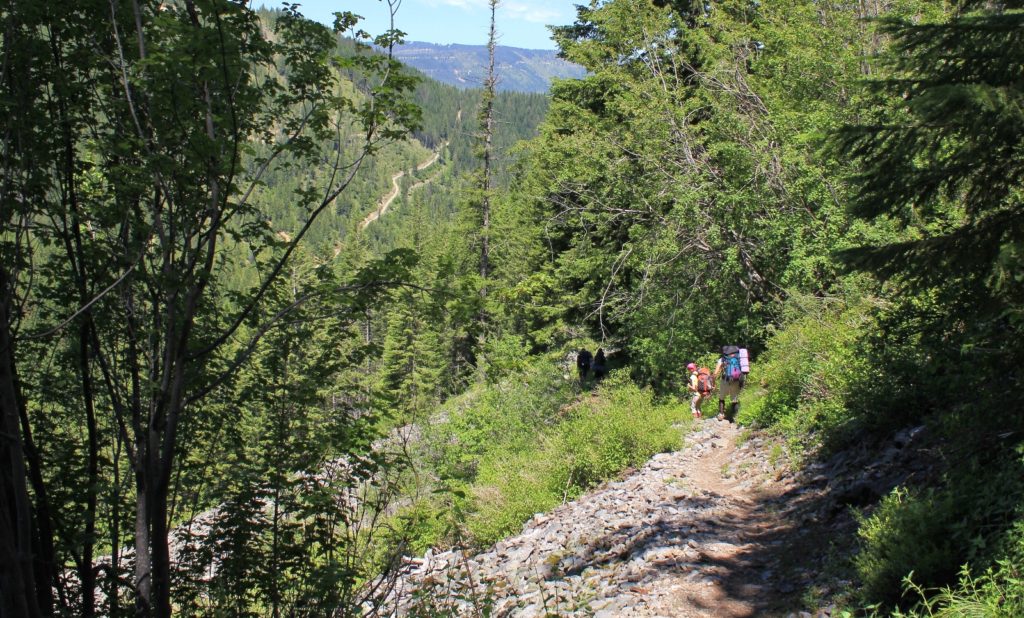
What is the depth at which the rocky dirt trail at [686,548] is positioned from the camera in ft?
19.0

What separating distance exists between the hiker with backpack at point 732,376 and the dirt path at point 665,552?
1.58 meters

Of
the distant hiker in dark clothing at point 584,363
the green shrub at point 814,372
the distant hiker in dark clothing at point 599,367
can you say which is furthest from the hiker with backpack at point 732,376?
the distant hiker in dark clothing at point 584,363

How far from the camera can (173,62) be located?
158 inches

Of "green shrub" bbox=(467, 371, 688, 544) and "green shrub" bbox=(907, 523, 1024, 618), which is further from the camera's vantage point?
"green shrub" bbox=(467, 371, 688, 544)

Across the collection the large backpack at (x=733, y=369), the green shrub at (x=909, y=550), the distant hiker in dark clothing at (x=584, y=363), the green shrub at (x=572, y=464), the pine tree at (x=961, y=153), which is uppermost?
the pine tree at (x=961, y=153)

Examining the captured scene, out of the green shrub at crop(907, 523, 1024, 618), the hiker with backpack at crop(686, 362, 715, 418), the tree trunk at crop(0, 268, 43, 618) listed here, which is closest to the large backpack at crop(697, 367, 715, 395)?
the hiker with backpack at crop(686, 362, 715, 418)

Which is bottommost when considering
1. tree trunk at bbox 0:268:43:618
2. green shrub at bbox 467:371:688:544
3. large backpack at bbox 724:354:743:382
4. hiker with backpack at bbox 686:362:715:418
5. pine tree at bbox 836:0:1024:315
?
green shrub at bbox 467:371:688:544

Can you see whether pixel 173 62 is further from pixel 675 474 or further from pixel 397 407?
pixel 675 474

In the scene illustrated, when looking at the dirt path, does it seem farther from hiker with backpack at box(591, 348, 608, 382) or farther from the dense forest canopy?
hiker with backpack at box(591, 348, 608, 382)

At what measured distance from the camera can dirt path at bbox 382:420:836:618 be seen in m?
5.86

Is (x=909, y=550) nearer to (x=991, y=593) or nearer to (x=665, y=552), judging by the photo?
(x=991, y=593)

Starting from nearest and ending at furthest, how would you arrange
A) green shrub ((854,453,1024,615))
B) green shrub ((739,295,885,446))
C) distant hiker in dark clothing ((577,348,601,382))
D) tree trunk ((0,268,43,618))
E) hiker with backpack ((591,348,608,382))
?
1. tree trunk ((0,268,43,618))
2. green shrub ((854,453,1024,615))
3. green shrub ((739,295,885,446))
4. hiker with backpack ((591,348,608,382))
5. distant hiker in dark clothing ((577,348,601,382))

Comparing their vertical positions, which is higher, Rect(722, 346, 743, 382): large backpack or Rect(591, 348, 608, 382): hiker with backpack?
Rect(722, 346, 743, 382): large backpack

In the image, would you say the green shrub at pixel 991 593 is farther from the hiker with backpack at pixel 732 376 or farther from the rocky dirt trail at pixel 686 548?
the hiker with backpack at pixel 732 376
